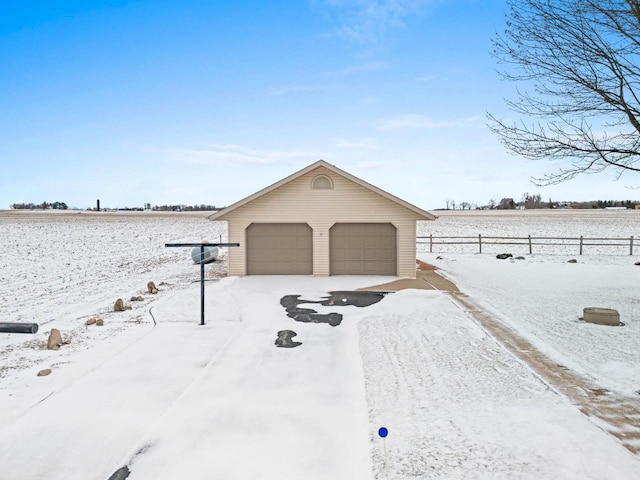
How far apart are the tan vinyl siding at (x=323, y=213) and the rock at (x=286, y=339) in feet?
25.5

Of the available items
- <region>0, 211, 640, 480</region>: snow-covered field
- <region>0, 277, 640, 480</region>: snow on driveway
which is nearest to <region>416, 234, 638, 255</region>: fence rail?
<region>0, 211, 640, 480</region>: snow-covered field

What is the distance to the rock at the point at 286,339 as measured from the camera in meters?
9.09

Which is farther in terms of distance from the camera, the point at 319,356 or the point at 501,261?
the point at 501,261

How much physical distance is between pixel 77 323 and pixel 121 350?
314cm

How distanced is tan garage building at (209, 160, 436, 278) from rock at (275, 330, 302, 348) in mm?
7784

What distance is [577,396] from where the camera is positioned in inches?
258

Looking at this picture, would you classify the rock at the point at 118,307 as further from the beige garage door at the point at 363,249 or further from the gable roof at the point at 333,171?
the beige garage door at the point at 363,249

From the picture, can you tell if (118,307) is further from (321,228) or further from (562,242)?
(562,242)

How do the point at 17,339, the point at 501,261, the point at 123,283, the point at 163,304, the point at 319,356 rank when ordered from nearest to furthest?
the point at 319,356, the point at 17,339, the point at 163,304, the point at 123,283, the point at 501,261

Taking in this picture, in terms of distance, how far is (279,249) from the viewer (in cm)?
1791

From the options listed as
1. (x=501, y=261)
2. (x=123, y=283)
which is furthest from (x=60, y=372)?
(x=501, y=261)

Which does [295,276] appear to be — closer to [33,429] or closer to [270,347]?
[270,347]

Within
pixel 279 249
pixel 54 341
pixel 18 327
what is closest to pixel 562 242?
pixel 279 249

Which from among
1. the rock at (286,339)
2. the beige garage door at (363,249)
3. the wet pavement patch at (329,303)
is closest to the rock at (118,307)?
the wet pavement patch at (329,303)
